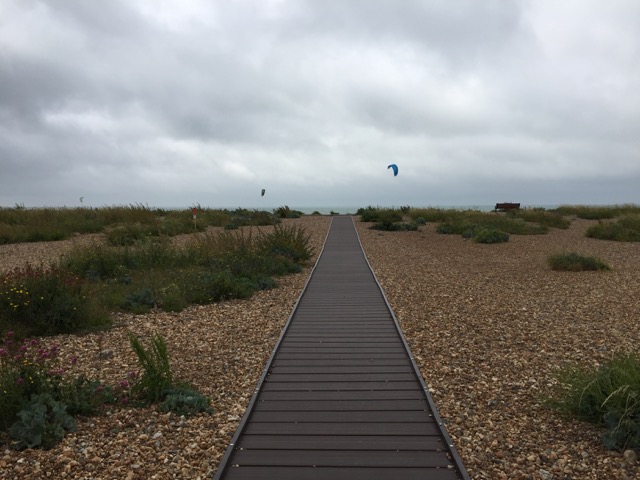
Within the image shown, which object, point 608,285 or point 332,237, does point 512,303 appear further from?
point 332,237

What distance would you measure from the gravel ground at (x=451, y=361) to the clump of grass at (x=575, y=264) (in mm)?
634

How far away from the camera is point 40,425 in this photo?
4.34 m

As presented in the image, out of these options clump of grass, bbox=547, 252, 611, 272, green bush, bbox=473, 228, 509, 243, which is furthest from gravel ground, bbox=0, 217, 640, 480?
green bush, bbox=473, 228, 509, 243

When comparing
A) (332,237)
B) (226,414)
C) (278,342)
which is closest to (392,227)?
(332,237)

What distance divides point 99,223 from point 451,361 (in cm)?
2373

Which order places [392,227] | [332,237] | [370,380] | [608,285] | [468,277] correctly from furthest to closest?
[392,227]
[332,237]
[468,277]
[608,285]
[370,380]

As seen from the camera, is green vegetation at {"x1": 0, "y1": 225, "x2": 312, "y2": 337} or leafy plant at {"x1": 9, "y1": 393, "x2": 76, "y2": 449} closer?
leafy plant at {"x1": 9, "y1": 393, "x2": 76, "y2": 449}

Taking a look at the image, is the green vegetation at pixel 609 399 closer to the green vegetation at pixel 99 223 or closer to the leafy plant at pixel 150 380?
the leafy plant at pixel 150 380

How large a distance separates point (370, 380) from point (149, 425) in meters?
2.33

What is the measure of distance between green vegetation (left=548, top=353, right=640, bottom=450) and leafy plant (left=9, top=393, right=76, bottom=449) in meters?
4.50

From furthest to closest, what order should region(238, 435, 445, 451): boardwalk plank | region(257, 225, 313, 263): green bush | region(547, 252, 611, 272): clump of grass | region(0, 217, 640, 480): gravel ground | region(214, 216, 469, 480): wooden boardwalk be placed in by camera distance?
region(257, 225, 313, 263): green bush → region(547, 252, 611, 272): clump of grass → region(238, 435, 445, 451): boardwalk plank → region(0, 217, 640, 480): gravel ground → region(214, 216, 469, 480): wooden boardwalk

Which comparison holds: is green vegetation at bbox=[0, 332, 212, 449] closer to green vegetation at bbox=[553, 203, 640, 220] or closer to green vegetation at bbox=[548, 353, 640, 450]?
green vegetation at bbox=[548, 353, 640, 450]

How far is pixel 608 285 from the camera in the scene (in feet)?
37.9

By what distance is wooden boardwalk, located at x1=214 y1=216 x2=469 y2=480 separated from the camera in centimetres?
393
